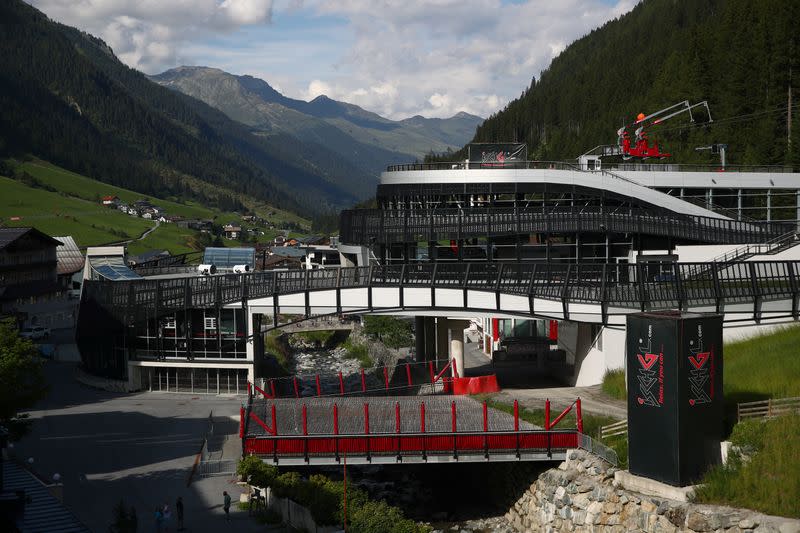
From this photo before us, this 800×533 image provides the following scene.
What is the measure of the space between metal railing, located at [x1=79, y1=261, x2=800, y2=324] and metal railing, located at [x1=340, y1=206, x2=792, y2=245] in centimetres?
740

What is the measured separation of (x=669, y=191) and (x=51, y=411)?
3976cm

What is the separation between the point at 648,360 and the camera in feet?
85.7

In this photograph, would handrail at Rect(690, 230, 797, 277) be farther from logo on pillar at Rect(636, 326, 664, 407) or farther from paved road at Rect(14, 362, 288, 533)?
paved road at Rect(14, 362, 288, 533)

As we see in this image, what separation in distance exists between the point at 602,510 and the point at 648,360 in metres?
4.69

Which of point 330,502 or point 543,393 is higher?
point 543,393

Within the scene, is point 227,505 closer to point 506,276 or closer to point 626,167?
point 506,276

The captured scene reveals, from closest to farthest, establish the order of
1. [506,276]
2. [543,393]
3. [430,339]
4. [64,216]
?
[543,393] < [506,276] < [430,339] < [64,216]

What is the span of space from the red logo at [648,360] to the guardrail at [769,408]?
359 centimetres

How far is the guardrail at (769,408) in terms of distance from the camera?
2728 cm

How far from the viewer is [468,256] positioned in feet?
195

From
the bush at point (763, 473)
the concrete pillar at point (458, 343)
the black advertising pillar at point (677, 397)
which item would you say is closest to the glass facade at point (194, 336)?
the concrete pillar at point (458, 343)

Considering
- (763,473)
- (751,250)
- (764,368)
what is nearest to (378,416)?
(764,368)

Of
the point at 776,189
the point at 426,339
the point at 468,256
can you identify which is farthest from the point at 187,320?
the point at 776,189

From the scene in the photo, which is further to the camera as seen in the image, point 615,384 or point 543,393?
point 543,393
